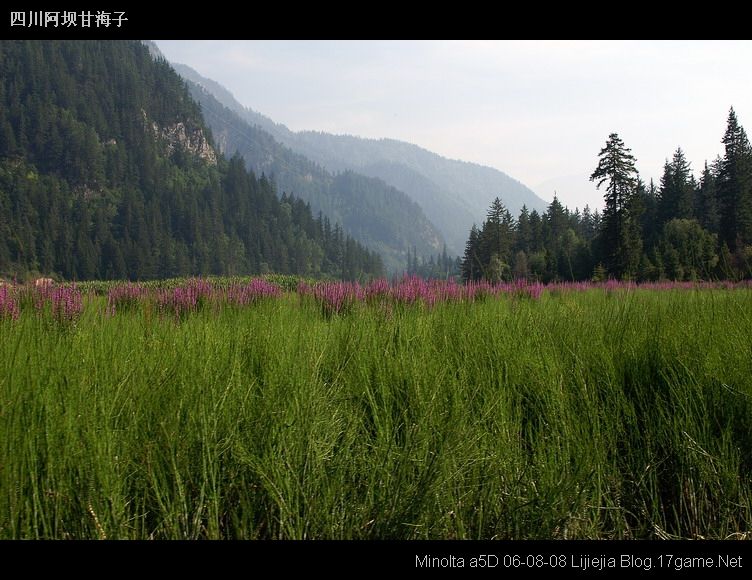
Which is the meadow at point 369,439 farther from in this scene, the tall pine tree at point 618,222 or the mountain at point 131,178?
the mountain at point 131,178

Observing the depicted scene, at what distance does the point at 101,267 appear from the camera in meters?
74.6

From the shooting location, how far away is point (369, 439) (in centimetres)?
227

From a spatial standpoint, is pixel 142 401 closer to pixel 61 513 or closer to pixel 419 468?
pixel 61 513

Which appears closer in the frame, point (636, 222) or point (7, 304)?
point (7, 304)

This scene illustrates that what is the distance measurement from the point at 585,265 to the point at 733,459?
39904mm

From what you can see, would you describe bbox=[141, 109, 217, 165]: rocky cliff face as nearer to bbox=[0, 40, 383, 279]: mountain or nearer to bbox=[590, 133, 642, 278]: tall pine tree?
bbox=[0, 40, 383, 279]: mountain

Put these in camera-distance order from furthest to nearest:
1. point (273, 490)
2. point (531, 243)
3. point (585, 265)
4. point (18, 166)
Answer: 1. point (18, 166)
2. point (531, 243)
3. point (585, 265)
4. point (273, 490)

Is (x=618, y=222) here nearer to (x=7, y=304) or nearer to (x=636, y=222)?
(x=636, y=222)

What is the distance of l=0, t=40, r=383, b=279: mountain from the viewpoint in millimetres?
84625

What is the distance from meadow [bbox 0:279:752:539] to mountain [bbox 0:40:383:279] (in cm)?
7648

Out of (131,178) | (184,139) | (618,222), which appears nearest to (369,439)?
(618,222)

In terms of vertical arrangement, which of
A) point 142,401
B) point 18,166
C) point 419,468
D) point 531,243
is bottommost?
point 419,468

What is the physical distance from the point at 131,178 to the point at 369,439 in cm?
11902
